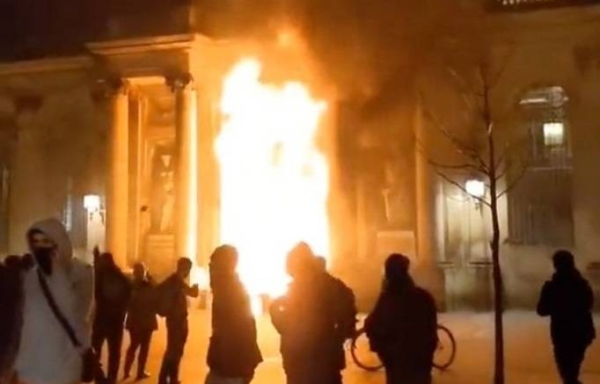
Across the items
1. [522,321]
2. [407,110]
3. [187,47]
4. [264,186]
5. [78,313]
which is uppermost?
[187,47]

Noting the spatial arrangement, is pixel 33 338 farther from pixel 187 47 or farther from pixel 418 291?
pixel 187 47

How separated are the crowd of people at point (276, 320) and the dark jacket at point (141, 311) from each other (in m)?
2.86

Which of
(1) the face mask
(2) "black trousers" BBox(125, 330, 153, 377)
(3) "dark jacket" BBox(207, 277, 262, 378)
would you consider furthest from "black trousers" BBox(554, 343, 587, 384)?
(1) the face mask

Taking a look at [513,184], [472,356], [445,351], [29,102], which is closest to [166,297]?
[445,351]

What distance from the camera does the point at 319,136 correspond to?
24.5 meters

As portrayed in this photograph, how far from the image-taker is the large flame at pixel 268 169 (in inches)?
967

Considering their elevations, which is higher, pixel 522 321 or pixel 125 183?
pixel 125 183

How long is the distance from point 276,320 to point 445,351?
27.7 ft

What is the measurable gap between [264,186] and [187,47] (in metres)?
4.01

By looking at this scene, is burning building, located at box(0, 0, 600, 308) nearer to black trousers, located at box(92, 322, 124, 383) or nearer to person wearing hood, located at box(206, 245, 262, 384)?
black trousers, located at box(92, 322, 124, 383)

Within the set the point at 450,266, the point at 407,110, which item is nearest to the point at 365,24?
the point at 407,110

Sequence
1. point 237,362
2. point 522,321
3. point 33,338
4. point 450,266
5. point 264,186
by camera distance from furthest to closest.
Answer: point 264,186, point 450,266, point 522,321, point 237,362, point 33,338

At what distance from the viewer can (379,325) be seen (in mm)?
7027

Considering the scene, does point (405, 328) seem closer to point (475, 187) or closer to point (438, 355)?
point (438, 355)
